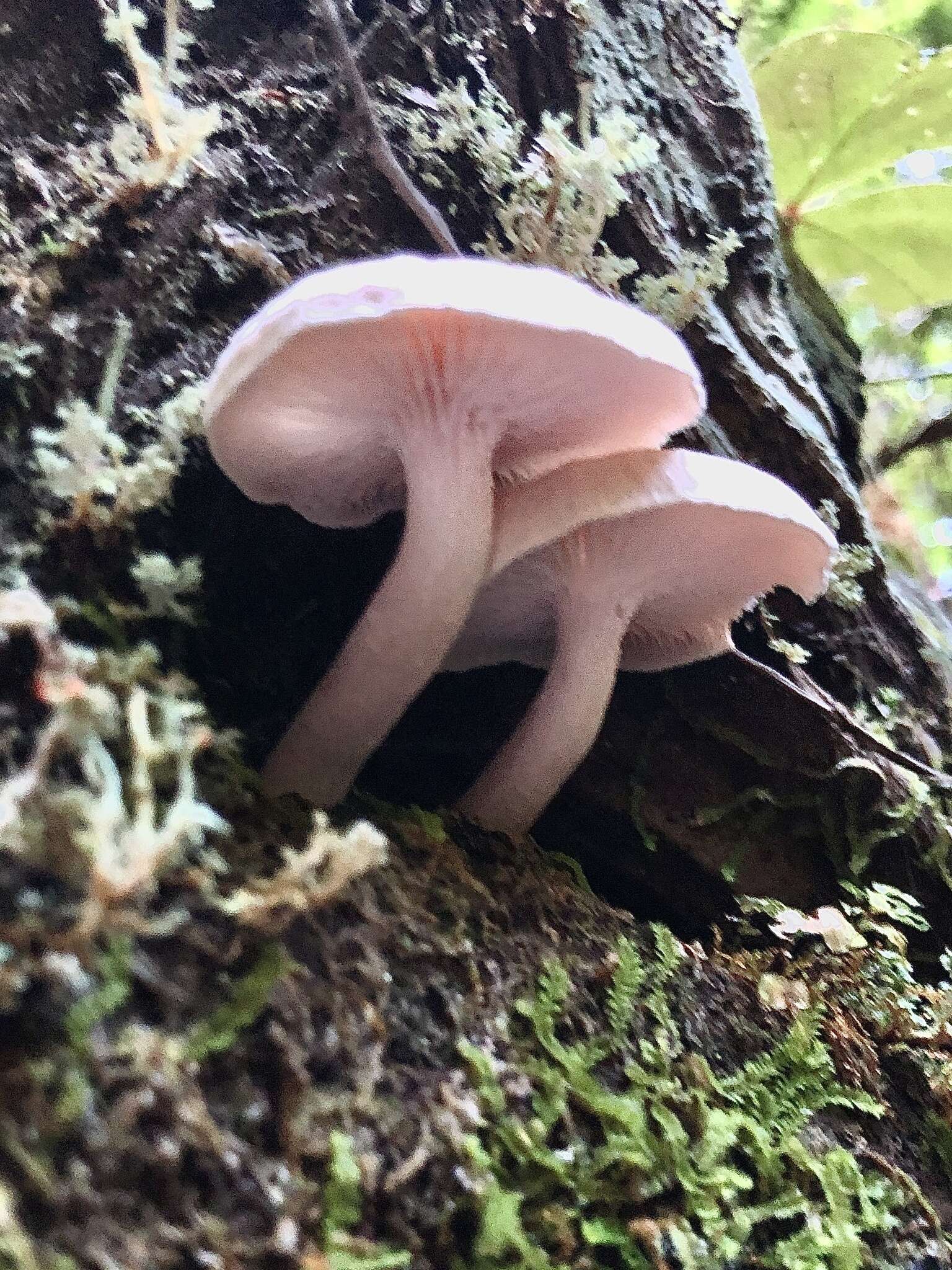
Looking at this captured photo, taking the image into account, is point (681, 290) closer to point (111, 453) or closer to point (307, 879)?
point (111, 453)

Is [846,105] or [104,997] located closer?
[104,997]

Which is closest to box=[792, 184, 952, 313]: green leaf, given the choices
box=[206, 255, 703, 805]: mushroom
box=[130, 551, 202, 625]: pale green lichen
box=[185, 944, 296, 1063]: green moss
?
box=[206, 255, 703, 805]: mushroom

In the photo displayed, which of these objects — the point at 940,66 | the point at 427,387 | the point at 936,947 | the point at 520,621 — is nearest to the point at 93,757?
the point at 427,387

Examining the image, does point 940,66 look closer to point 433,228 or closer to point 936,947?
point 433,228

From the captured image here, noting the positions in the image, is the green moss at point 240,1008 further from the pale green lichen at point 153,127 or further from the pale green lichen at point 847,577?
the pale green lichen at point 847,577

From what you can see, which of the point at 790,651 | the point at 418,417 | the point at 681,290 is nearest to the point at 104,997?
the point at 418,417

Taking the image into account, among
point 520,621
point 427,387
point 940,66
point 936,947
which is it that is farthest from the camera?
point 940,66
